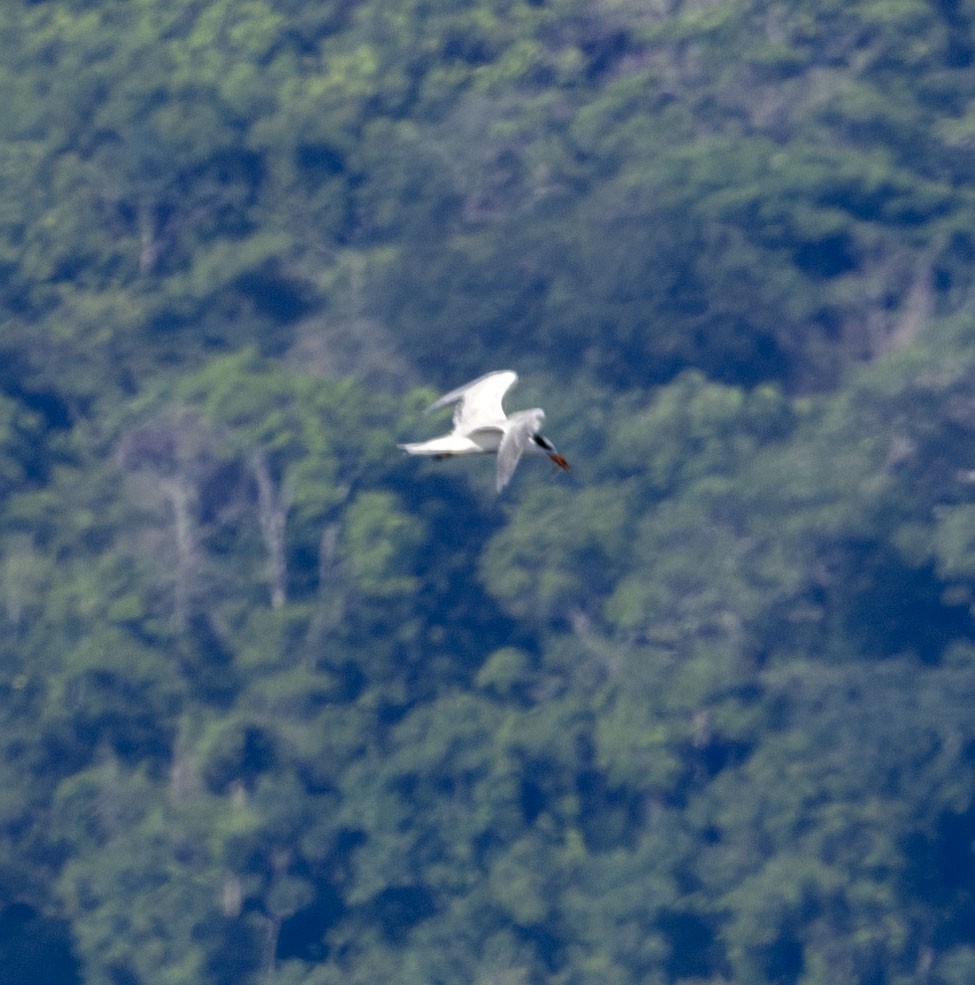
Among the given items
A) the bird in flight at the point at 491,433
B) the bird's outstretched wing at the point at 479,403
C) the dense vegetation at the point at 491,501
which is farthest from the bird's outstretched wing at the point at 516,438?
the dense vegetation at the point at 491,501

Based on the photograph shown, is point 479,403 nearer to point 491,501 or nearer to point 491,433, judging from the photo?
point 491,433

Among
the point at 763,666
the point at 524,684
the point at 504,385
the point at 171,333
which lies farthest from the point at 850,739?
the point at 504,385

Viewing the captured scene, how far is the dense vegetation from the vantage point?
4306 cm

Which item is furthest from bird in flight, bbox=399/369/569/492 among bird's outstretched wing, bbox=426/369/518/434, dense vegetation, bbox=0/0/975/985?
dense vegetation, bbox=0/0/975/985

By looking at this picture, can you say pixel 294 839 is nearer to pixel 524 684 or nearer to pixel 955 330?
pixel 524 684

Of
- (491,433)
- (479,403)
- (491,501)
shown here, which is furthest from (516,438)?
(491,501)

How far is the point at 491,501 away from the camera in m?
46.6

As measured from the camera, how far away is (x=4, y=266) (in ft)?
171

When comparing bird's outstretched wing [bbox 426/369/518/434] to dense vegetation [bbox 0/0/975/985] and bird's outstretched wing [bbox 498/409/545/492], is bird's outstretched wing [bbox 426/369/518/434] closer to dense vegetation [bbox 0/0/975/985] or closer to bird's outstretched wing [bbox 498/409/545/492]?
bird's outstretched wing [bbox 498/409/545/492]

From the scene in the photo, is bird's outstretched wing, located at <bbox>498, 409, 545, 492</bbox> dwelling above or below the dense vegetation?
above

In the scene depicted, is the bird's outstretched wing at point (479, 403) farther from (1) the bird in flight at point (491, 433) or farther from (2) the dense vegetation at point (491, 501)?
(2) the dense vegetation at point (491, 501)

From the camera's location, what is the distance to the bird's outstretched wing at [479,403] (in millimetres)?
14844

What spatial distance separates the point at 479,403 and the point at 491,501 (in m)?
31.3

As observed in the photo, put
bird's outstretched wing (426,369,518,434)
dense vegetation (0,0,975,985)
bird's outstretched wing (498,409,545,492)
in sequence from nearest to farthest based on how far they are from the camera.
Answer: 1. bird's outstretched wing (498,409,545,492)
2. bird's outstretched wing (426,369,518,434)
3. dense vegetation (0,0,975,985)
